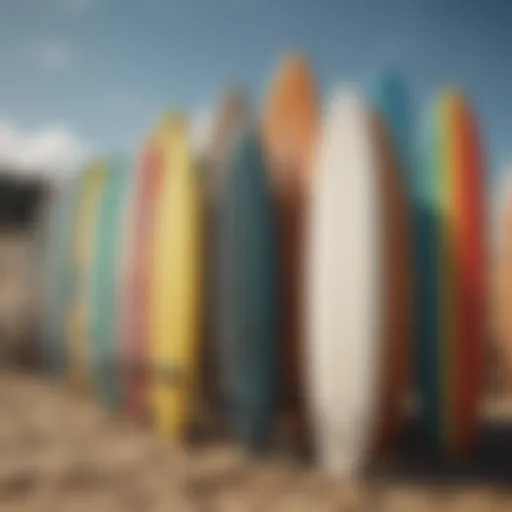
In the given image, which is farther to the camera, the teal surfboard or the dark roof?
the dark roof

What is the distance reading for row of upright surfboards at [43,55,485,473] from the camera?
1383mm

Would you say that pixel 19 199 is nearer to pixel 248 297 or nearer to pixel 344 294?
pixel 248 297

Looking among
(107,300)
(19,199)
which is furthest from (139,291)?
(19,199)

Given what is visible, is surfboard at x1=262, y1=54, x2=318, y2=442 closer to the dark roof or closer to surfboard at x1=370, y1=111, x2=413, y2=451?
surfboard at x1=370, y1=111, x2=413, y2=451

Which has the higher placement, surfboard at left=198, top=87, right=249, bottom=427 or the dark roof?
the dark roof

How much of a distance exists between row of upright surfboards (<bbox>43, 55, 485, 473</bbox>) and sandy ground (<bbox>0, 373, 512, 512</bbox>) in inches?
2.1

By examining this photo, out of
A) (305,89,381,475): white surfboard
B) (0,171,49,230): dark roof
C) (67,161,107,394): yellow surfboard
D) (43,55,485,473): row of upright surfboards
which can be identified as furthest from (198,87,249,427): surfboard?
(0,171,49,230): dark roof

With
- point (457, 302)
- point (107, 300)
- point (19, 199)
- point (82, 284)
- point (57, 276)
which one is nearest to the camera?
point (457, 302)

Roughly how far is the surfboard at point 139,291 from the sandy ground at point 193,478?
0.07 meters

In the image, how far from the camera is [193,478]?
4.58 feet

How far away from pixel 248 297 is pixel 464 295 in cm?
37

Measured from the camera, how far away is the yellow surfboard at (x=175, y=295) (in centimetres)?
152

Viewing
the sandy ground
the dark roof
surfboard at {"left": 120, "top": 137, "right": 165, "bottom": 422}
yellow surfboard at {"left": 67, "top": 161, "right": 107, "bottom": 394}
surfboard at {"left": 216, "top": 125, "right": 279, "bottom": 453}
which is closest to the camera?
the sandy ground

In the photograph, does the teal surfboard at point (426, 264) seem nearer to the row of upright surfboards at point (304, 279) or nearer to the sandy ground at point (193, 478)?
the row of upright surfboards at point (304, 279)
